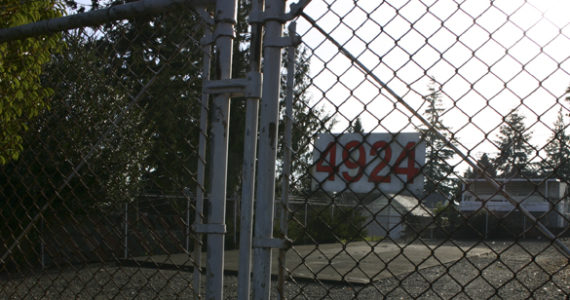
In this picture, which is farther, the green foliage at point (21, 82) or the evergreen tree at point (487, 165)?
the green foliage at point (21, 82)

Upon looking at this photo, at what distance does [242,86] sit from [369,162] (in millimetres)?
480

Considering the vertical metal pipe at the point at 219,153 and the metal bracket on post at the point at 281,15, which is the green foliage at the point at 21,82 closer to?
the vertical metal pipe at the point at 219,153

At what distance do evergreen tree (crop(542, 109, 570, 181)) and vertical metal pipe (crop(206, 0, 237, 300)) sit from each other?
3.22 ft

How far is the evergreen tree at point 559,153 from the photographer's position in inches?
55.6

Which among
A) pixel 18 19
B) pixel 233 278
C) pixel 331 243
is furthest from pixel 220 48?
pixel 331 243

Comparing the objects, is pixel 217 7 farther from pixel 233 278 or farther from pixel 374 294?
pixel 233 278

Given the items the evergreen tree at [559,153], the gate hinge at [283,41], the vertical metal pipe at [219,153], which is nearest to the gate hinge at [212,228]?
the vertical metal pipe at [219,153]

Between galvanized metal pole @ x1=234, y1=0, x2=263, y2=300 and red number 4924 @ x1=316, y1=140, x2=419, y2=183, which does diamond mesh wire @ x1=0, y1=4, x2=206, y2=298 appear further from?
red number 4924 @ x1=316, y1=140, x2=419, y2=183

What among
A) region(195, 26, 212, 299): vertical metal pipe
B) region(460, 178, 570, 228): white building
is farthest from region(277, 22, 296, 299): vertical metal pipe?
region(460, 178, 570, 228): white building

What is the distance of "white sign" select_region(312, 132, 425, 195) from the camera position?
1503mm

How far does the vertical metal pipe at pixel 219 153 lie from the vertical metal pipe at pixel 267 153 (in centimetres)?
13

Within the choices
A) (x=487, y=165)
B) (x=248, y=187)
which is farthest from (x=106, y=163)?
(x=487, y=165)

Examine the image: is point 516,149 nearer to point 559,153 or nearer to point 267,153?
point 559,153

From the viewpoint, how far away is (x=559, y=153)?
157 cm
